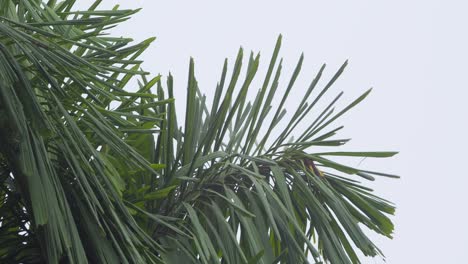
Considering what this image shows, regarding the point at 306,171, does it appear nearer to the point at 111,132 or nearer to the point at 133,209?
the point at 133,209

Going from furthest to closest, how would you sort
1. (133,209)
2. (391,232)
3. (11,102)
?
(391,232)
(133,209)
(11,102)

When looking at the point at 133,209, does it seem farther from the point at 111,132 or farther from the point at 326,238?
the point at 326,238

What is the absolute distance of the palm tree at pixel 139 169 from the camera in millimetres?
1102

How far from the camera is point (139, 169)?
1.29 m

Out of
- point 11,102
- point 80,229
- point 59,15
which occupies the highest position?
point 59,15

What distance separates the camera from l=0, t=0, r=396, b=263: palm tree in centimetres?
110

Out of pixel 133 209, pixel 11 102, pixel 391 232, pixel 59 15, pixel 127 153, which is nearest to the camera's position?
pixel 11 102

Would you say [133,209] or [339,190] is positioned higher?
[339,190]

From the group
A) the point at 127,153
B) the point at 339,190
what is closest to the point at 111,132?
the point at 127,153

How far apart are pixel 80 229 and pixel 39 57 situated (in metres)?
0.27

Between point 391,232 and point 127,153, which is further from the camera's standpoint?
point 391,232

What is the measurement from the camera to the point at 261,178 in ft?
4.80

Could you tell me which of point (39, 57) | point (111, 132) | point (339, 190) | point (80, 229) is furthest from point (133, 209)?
point (339, 190)

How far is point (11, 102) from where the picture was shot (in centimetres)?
106
